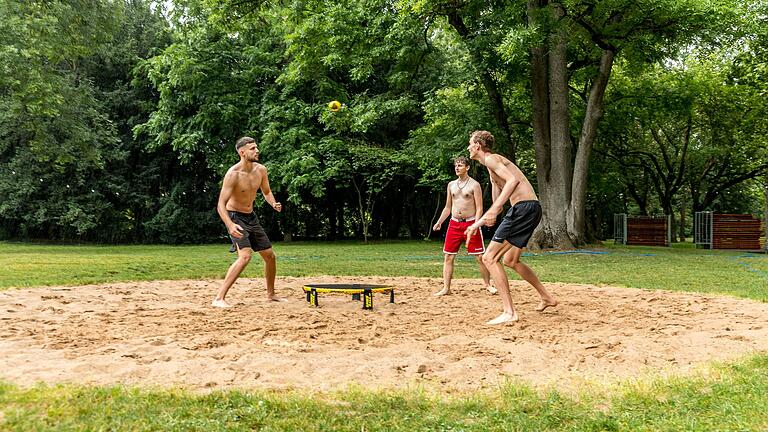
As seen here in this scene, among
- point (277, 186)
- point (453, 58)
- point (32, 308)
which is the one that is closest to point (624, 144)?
point (453, 58)

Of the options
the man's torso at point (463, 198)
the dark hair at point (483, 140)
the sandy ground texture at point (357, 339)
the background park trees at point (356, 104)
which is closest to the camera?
the sandy ground texture at point (357, 339)

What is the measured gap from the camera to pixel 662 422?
312 cm

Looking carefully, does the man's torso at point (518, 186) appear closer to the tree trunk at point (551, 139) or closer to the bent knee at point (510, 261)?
the bent knee at point (510, 261)

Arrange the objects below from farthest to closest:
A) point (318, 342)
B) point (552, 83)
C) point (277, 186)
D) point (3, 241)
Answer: point (3, 241) → point (277, 186) → point (552, 83) → point (318, 342)

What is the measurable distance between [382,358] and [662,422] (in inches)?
81.3

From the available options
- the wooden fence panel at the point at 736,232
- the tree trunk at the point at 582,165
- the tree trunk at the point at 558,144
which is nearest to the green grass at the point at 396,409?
the tree trunk at the point at 558,144

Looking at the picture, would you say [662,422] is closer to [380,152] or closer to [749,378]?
[749,378]

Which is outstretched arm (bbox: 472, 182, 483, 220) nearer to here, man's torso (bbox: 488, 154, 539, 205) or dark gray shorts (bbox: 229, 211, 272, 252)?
man's torso (bbox: 488, 154, 539, 205)

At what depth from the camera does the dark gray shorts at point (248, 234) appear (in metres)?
7.32

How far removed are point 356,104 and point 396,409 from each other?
19137 mm

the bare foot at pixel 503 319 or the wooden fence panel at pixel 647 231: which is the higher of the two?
the wooden fence panel at pixel 647 231

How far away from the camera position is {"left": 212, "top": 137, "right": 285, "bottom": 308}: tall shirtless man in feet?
23.7

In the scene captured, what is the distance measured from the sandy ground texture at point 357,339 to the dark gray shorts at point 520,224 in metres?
0.86

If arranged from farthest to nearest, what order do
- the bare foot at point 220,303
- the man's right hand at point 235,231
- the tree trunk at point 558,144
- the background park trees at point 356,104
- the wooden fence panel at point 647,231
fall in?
the wooden fence panel at point 647,231, the tree trunk at point 558,144, the background park trees at point 356,104, the man's right hand at point 235,231, the bare foot at point 220,303
